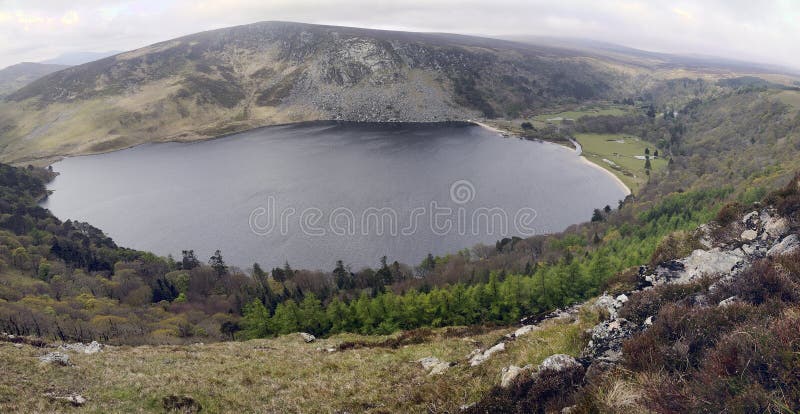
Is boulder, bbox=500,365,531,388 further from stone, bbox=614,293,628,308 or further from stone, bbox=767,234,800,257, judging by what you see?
stone, bbox=767,234,800,257

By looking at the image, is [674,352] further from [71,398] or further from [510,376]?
[71,398]

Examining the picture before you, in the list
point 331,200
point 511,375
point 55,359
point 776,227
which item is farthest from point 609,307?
point 331,200

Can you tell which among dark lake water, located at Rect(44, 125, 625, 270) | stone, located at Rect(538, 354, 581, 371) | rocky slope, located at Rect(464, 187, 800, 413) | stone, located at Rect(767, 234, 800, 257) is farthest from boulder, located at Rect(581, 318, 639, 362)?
dark lake water, located at Rect(44, 125, 625, 270)

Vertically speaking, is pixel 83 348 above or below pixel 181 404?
below

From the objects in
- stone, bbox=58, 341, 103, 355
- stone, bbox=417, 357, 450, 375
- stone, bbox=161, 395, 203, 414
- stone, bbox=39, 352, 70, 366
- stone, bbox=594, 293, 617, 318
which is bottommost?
stone, bbox=58, 341, 103, 355

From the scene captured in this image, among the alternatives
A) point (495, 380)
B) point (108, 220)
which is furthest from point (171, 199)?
point (495, 380)

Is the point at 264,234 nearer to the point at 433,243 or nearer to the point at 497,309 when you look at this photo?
the point at 433,243
